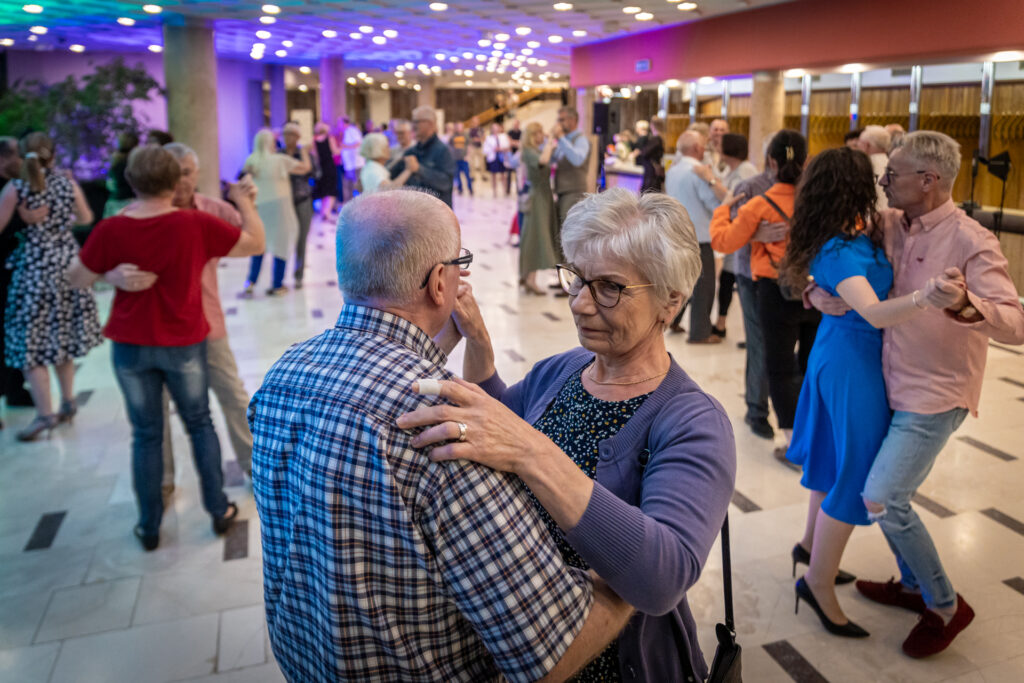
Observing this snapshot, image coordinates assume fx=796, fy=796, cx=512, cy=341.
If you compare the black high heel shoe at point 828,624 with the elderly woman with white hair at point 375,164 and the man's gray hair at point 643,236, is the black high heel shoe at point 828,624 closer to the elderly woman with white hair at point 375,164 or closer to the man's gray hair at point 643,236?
the man's gray hair at point 643,236

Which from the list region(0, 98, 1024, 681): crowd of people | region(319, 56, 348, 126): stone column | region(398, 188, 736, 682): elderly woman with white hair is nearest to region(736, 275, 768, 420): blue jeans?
region(0, 98, 1024, 681): crowd of people

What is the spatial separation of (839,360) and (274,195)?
257 inches

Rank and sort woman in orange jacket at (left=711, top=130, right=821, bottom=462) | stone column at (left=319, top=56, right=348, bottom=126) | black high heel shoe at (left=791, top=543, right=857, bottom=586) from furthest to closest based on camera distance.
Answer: stone column at (left=319, top=56, right=348, bottom=126), woman in orange jacket at (left=711, top=130, right=821, bottom=462), black high heel shoe at (left=791, top=543, right=857, bottom=586)

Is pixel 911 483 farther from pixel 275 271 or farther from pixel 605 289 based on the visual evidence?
pixel 275 271

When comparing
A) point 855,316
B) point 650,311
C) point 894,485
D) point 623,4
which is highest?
point 623,4

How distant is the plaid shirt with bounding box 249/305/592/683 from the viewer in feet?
3.47

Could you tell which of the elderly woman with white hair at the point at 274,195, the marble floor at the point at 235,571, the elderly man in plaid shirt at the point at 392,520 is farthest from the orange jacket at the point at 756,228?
the elderly woman with white hair at the point at 274,195

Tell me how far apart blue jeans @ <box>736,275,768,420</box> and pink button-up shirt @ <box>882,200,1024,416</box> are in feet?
6.61

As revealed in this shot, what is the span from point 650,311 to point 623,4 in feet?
32.1

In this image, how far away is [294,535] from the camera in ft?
3.82

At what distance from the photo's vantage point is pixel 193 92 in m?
11.4

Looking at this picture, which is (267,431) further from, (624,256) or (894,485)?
(894,485)

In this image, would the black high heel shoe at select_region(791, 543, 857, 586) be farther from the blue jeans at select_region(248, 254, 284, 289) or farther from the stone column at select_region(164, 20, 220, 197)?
the stone column at select_region(164, 20, 220, 197)

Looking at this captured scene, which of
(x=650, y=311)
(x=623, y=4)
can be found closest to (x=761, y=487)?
(x=650, y=311)
